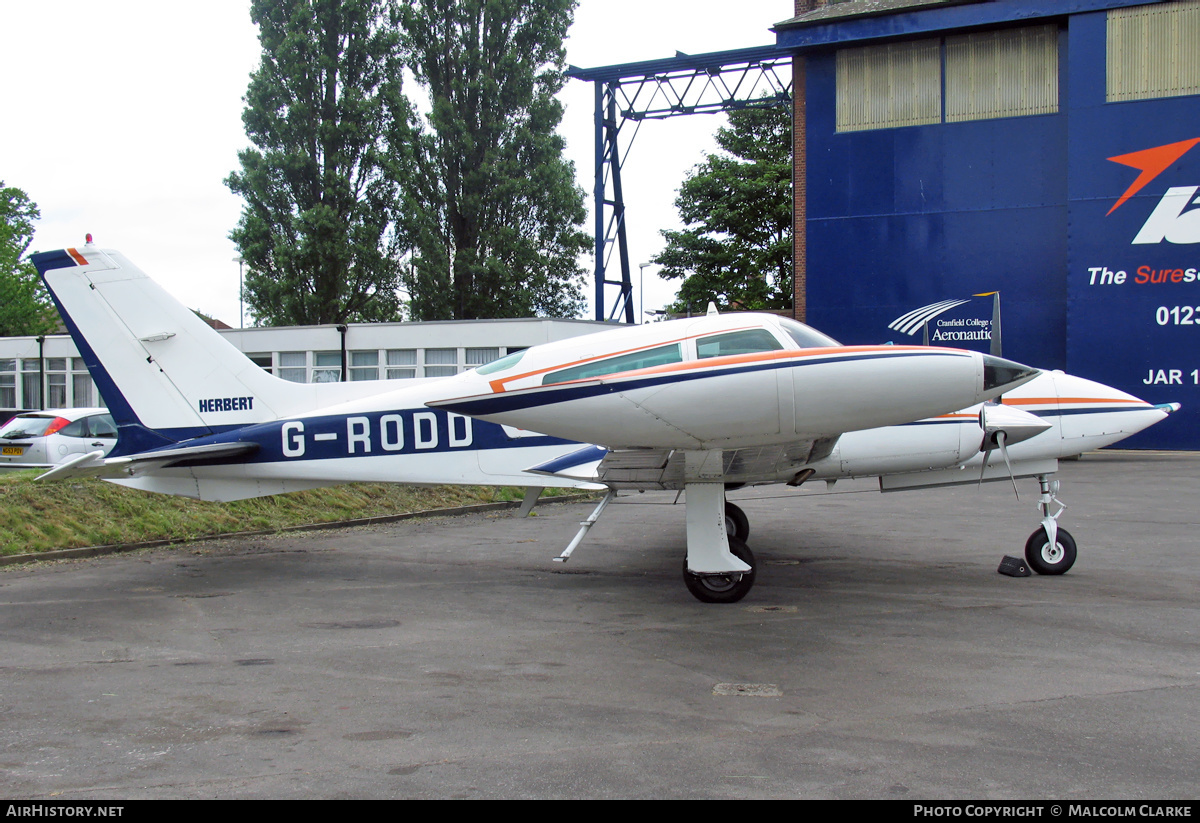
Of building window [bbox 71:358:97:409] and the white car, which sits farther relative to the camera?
building window [bbox 71:358:97:409]

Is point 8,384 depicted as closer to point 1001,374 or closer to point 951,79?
point 951,79

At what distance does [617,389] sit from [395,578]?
13.5 ft

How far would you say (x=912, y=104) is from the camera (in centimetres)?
2438

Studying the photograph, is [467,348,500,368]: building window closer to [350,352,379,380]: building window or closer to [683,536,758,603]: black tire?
[350,352,379,380]: building window

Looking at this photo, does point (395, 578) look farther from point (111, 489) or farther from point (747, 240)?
point (747, 240)

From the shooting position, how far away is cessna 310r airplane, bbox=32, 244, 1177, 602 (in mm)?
6211

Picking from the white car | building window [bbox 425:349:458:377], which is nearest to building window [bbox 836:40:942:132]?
building window [bbox 425:349:458:377]

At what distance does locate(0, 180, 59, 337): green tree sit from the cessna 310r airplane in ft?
135

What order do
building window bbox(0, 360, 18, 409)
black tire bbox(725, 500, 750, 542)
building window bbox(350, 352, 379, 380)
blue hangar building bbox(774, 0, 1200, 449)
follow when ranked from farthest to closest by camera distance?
building window bbox(0, 360, 18, 409) < building window bbox(350, 352, 379, 380) < blue hangar building bbox(774, 0, 1200, 449) < black tire bbox(725, 500, 750, 542)

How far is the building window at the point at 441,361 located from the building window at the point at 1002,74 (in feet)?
50.1

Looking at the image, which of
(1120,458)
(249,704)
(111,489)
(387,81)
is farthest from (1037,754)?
(387,81)

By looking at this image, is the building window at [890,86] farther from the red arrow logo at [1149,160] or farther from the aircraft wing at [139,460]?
the aircraft wing at [139,460]

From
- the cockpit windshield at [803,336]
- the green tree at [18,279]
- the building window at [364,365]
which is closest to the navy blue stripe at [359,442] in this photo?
the cockpit windshield at [803,336]

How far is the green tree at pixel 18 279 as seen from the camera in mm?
46781
